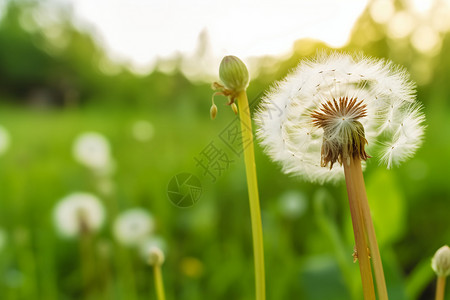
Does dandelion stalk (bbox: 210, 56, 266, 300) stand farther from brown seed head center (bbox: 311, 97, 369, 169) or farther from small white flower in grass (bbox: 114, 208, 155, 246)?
small white flower in grass (bbox: 114, 208, 155, 246)

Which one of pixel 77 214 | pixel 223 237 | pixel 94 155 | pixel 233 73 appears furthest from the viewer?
pixel 94 155

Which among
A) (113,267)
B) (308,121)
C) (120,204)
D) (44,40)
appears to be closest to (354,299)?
(308,121)

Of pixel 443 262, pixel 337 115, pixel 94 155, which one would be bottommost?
pixel 443 262

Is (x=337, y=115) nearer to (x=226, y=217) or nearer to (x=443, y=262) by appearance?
(x=443, y=262)

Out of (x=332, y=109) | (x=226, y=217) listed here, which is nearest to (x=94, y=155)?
(x=226, y=217)

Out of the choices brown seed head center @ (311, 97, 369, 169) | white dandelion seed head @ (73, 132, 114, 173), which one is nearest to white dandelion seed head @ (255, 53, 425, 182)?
brown seed head center @ (311, 97, 369, 169)

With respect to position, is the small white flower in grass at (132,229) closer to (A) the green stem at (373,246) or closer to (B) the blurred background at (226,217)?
(B) the blurred background at (226,217)

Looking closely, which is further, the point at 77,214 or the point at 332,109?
the point at 77,214
